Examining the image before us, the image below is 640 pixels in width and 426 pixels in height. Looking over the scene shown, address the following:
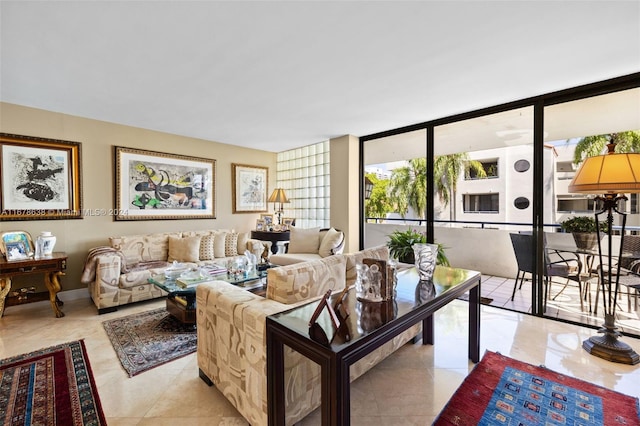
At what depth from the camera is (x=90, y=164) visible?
371 centimetres

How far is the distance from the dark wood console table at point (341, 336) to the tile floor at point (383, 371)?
0.56 meters

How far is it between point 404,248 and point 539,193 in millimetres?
1570

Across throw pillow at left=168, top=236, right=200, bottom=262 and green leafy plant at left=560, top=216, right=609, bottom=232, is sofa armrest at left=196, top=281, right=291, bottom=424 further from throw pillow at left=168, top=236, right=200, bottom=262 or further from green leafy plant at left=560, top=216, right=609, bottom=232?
green leafy plant at left=560, top=216, right=609, bottom=232

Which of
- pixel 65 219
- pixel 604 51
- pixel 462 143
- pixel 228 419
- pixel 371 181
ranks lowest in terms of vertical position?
pixel 228 419

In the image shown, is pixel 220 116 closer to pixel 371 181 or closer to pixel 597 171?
pixel 371 181

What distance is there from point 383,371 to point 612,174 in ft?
7.08

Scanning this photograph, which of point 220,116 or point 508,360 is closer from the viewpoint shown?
point 508,360

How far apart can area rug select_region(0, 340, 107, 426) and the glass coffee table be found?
28.8 inches

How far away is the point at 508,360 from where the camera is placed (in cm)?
217

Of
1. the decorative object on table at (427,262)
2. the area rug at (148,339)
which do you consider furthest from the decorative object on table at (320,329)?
the area rug at (148,339)

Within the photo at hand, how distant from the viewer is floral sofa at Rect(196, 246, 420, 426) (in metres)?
1.41

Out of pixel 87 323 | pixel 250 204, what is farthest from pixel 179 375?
pixel 250 204

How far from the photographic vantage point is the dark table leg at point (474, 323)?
2125mm

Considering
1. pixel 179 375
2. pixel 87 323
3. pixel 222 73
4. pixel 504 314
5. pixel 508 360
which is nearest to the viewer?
pixel 179 375
